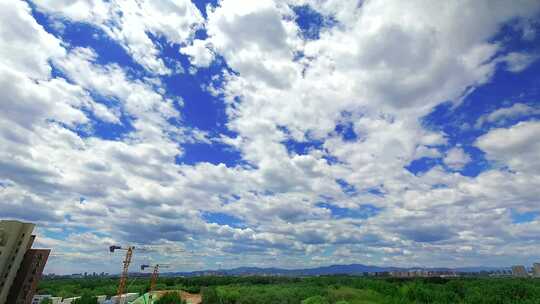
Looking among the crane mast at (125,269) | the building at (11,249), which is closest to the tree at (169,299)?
the crane mast at (125,269)

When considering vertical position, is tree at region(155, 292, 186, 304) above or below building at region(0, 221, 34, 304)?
below

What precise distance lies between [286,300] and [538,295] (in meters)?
82.0

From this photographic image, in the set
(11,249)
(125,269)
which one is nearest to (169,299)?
(125,269)

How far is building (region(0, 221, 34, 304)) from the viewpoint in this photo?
183ft

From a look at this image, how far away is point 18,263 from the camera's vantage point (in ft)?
188

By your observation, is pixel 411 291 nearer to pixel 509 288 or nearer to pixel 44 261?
pixel 509 288

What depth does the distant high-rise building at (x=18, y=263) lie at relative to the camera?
55969 mm

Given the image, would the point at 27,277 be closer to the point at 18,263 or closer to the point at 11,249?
the point at 18,263

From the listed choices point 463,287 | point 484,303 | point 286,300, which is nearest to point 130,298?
point 286,300

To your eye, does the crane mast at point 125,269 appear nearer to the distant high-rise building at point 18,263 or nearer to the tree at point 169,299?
the tree at point 169,299

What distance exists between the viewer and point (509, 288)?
134 metres

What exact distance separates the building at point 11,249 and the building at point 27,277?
0.70 m

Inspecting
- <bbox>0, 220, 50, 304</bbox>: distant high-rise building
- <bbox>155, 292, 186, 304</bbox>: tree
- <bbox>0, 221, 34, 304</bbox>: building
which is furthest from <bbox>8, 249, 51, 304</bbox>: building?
<bbox>155, 292, 186, 304</bbox>: tree

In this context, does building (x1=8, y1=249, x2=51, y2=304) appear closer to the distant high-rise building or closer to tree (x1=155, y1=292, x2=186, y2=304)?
the distant high-rise building
